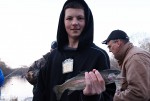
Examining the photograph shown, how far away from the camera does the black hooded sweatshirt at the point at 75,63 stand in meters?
3.09

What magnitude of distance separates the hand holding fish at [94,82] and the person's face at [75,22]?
25.2 inches

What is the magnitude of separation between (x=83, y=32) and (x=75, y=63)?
0.32 meters

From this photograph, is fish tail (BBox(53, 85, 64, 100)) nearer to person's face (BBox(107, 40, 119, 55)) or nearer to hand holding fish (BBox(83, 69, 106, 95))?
hand holding fish (BBox(83, 69, 106, 95))

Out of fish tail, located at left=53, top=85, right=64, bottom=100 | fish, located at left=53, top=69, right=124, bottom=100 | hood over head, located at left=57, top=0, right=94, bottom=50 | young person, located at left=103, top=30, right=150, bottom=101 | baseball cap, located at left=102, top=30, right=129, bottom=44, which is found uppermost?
hood over head, located at left=57, top=0, right=94, bottom=50

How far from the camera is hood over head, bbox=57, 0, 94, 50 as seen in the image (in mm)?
3232

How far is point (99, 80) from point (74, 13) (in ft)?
2.76

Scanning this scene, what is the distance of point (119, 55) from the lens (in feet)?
19.5

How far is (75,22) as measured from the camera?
10.6 ft

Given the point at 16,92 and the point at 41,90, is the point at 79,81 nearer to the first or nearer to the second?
the point at 41,90

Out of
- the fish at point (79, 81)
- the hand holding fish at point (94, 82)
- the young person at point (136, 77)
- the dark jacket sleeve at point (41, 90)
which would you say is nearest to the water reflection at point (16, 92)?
the young person at point (136, 77)

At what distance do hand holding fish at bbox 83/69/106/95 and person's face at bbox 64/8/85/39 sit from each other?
0.64 metres

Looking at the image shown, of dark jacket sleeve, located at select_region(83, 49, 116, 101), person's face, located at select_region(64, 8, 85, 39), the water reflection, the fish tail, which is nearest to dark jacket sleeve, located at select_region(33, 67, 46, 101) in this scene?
the fish tail

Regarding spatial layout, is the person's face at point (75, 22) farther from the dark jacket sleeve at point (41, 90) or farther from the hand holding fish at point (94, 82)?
the hand holding fish at point (94, 82)

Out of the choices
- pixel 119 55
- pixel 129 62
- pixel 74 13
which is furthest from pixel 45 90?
pixel 119 55
